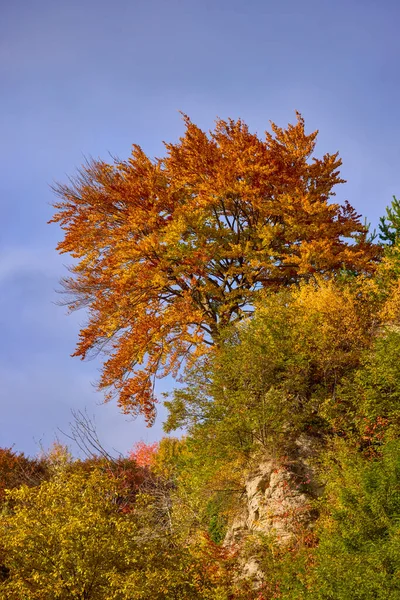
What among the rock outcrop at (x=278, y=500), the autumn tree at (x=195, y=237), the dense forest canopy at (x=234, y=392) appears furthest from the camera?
the autumn tree at (x=195, y=237)

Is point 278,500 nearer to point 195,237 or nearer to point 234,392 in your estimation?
point 234,392

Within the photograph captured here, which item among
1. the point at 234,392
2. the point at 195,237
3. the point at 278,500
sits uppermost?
the point at 195,237

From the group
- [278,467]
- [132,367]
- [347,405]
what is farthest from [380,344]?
[132,367]

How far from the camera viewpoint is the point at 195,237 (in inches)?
992

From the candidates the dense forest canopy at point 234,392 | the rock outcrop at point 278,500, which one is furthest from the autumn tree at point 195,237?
the rock outcrop at point 278,500

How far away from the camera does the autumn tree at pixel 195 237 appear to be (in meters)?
24.1

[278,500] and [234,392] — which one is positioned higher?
[234,392]

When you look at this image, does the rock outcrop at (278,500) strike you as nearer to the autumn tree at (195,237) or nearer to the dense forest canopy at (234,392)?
the dense forest canopy at (234,392)

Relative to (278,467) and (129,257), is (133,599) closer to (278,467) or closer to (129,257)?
→ (278,467)

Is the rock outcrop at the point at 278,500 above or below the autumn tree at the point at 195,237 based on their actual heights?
below

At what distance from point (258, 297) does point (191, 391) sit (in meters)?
6.81

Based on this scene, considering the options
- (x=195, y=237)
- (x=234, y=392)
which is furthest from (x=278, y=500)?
(x=195, y=237)

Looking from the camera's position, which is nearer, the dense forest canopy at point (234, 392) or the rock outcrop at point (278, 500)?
the dense forest canopy at point (234, 392)

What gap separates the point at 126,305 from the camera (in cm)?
2612
